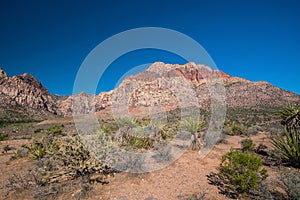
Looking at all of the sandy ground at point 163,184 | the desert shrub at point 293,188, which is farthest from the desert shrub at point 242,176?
the desert shrub at point 293,188

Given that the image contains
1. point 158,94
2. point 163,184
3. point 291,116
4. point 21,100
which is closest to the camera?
point 163,184

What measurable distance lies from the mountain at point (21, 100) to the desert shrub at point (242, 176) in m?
64.7

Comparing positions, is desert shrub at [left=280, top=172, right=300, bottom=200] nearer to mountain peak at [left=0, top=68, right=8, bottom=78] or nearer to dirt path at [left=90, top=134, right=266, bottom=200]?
dirt path at [left=90, top=134, right=266, bottom=200]

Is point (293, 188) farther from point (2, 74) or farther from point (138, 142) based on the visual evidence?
point (2, 74)

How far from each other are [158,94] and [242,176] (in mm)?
41662

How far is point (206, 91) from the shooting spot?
59.2 metres

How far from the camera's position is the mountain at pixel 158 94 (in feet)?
104

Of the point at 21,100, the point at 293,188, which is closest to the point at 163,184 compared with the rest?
the point at 293,188

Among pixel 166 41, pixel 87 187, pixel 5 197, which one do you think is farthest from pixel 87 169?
pixel 166 41

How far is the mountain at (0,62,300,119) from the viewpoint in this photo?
31562 mm

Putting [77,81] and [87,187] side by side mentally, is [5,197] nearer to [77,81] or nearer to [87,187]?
[87,187]

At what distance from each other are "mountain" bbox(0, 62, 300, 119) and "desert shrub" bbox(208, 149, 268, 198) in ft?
45.9

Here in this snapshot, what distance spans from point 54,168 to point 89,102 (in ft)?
166

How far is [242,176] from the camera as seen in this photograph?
5.32m
